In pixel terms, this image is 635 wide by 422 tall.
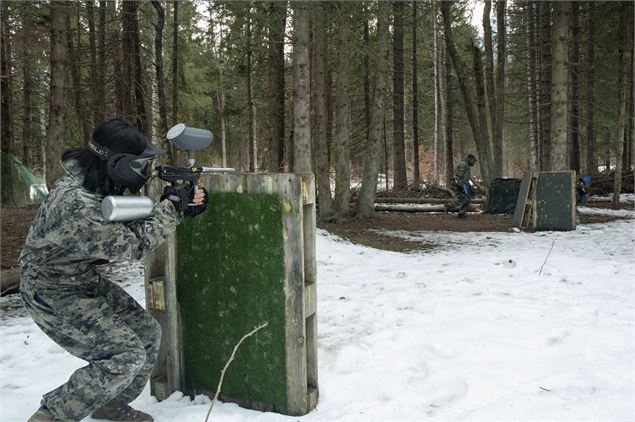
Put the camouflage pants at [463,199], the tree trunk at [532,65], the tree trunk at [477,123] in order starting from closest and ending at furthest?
the camouflage pants at [463,199], the tree trunk at [477,123], the tree trunk at [532,65]

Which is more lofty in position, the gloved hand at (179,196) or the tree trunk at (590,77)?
the tree trunk at (590,77)

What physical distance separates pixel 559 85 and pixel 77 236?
12.2 metres

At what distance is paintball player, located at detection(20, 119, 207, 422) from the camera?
2.63 metres

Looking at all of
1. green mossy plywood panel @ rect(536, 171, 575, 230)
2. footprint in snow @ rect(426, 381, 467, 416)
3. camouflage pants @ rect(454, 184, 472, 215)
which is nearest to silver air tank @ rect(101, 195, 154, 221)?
footprint in snow @ rect(426, 381, 467, 416)

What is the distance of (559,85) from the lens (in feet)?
39.5

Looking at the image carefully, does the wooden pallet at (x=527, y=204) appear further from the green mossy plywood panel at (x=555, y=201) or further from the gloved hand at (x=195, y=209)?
the gloved hand at (x=195, y=209)

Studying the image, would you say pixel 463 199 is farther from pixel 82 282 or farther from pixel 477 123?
pixel 82 282

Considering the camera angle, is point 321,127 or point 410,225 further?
point 410,225

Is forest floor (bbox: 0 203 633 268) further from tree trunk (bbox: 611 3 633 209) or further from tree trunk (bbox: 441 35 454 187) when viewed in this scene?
tree trunk (bbox: 441 35 454 187)

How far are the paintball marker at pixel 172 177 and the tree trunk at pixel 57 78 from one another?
7.70 m

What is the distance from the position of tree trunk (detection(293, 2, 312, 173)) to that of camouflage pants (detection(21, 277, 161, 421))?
7449 millimetres

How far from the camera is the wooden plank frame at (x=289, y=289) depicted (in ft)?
10.5

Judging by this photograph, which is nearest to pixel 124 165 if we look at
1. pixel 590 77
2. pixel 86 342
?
pixel 86 342

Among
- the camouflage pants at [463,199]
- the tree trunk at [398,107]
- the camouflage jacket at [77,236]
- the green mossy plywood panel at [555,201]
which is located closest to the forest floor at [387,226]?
the camouflage pants at [463,199]
